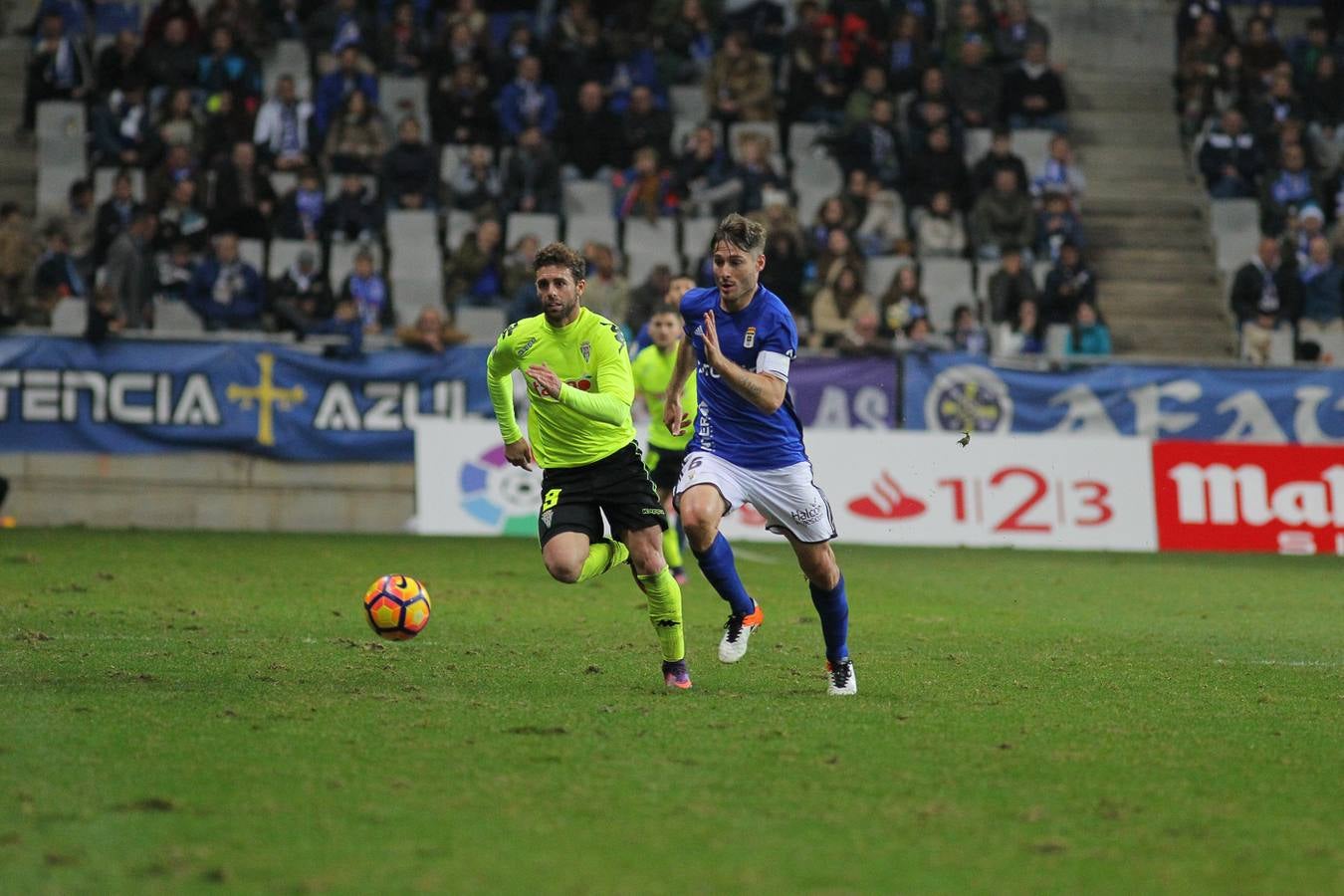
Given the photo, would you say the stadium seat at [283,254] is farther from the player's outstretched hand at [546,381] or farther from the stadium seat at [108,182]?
the player's outstretched hand at [546,381]

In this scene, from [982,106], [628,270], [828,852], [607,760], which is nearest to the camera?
[828,852]

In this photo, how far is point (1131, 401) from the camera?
63.9 feet

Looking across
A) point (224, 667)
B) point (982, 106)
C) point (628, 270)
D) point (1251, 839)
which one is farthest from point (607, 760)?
point (982, 106)

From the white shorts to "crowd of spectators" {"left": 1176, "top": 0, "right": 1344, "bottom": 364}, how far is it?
14388 millimetres

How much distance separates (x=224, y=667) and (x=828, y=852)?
4.57 metres

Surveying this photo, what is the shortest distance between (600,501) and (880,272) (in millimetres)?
13802

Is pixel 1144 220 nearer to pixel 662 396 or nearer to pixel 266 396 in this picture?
pixel 266 396

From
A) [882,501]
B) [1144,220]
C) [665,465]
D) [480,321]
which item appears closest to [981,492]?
[882,501]

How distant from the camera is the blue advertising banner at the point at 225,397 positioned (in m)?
18.3

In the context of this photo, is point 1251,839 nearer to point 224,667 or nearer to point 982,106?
point 224,667

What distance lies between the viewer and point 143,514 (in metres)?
18.8

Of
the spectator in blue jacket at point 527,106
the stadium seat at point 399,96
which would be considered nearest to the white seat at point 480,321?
the spectator in blue jacket at point 527,106

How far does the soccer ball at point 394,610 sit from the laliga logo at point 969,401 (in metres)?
11.2

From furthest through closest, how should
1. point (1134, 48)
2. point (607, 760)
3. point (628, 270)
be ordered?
1. point (1134, 48)
2. point (628, 270)
3. point (607, 760)
